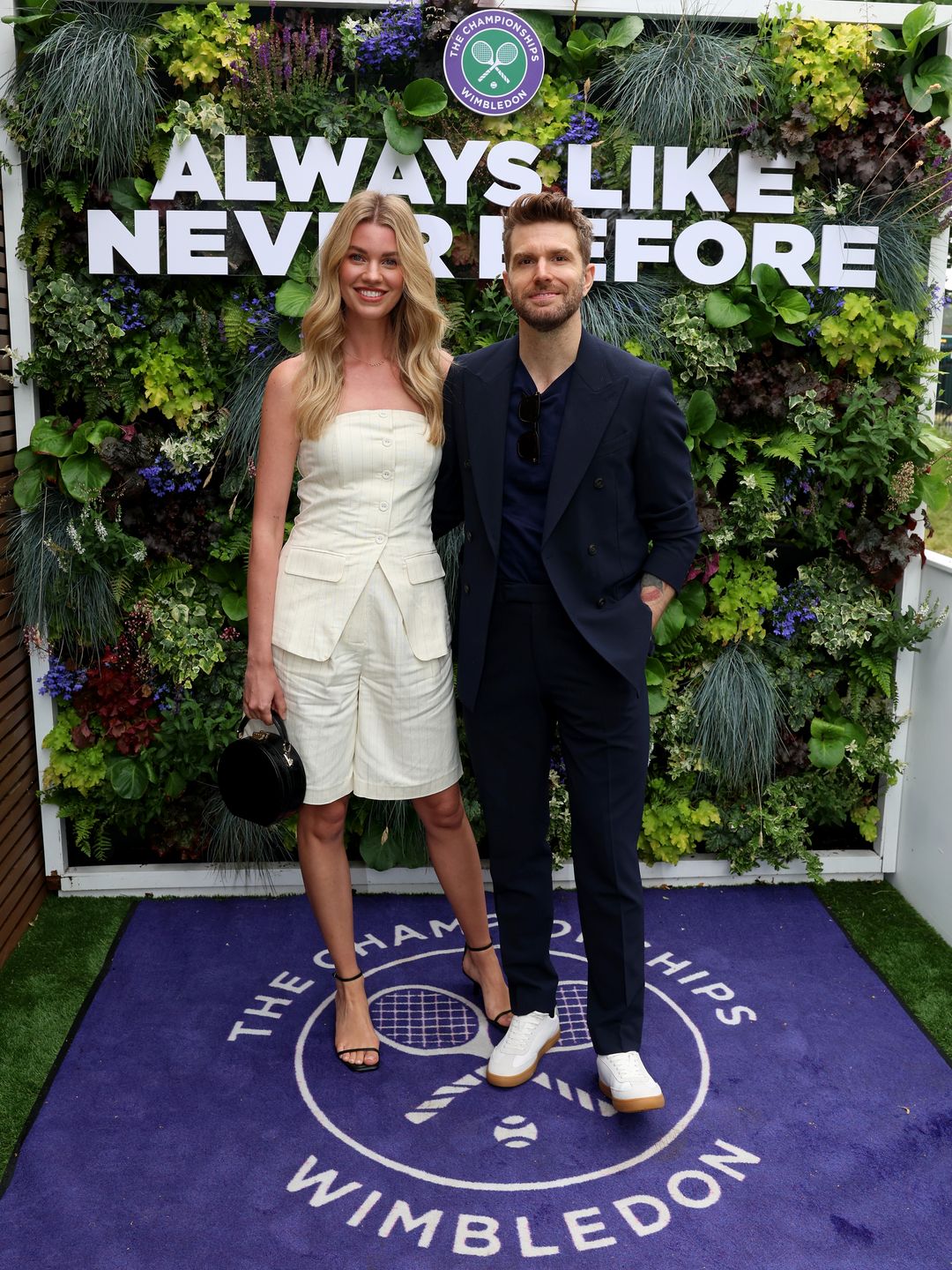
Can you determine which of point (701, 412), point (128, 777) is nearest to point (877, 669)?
point (701, 412)

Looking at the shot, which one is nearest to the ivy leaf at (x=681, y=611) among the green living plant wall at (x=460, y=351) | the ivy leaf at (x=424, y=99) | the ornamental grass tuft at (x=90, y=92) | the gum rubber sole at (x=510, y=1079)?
the green living plant wall at (x=460, y=351)

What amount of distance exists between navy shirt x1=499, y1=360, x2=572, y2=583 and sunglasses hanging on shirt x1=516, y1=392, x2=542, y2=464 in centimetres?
2

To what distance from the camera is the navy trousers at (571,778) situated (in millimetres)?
2666

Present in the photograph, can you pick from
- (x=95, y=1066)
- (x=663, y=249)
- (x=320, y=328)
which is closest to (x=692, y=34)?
(x=663, y=249)

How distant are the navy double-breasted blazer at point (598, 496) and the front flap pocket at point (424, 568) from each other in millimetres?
141

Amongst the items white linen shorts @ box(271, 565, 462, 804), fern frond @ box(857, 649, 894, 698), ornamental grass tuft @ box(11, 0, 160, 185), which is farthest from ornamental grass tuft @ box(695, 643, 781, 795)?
ornamental grass tuft @ box(11, 0, 160, 185)

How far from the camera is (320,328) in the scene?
2764 millimetres

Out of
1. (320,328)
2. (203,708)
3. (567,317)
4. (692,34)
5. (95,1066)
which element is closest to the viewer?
(567,317)

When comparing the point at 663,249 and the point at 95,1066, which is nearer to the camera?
the point at 95,1066

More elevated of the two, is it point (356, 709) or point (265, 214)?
point (265, 214)

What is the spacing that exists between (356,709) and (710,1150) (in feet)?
4.42

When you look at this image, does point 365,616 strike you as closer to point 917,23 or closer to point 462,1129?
point 462,1129

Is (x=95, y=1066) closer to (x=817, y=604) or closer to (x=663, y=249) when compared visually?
(x=817, y=604)

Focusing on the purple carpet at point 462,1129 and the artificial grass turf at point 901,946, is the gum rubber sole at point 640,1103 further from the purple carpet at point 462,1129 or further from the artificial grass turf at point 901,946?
the artificial grass turf at point 901,946
